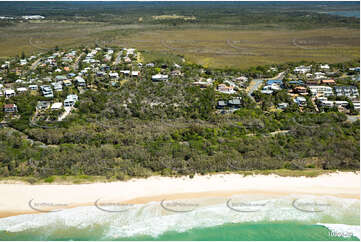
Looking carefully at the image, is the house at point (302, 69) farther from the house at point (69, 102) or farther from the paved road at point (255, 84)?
the house at point (69, 102)

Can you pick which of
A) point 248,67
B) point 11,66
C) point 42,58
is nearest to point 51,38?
point 42,58

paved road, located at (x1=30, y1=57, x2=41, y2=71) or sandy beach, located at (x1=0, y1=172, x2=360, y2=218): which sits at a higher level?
paved road, located at (x1=30, y1=57, x2=41, y2=71)

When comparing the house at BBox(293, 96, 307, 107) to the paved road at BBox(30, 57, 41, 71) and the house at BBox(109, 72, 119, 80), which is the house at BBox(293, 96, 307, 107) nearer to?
the house at BBox(109, 72, 119, 80)

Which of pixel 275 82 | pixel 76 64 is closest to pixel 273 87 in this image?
pixel 275 82

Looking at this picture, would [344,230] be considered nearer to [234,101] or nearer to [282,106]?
[282,106]

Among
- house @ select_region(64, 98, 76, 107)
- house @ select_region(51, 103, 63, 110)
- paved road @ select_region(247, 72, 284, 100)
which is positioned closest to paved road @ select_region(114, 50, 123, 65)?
house @ select_region(64, 98, 76, 107)

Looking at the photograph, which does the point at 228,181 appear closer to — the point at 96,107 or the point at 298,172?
the point at 298,172

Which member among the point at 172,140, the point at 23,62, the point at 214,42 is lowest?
the point at 172,140
